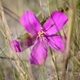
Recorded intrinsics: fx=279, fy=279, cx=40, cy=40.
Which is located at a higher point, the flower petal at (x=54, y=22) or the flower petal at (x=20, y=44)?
the flower petal at (x=54, y=22)

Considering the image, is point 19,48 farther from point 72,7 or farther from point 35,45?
point 72,7

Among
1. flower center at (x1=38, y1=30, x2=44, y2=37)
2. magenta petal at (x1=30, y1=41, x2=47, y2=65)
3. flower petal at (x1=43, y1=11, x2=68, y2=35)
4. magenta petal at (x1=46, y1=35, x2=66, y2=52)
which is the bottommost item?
magenta petal at (x1=30, y1=41, x2=47, y2=65)

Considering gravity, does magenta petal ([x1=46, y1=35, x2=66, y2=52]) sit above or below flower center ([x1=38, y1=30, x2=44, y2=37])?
below

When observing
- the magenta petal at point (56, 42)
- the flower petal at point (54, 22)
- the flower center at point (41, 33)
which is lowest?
the magenta petal at point (56, 42)

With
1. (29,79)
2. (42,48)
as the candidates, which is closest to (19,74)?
(29,79)
